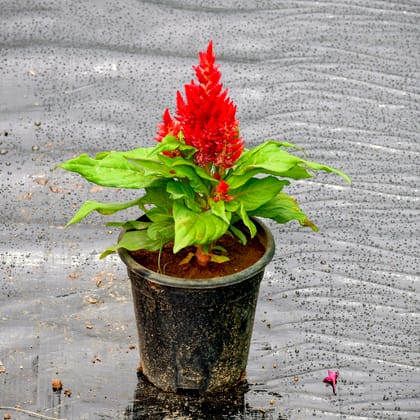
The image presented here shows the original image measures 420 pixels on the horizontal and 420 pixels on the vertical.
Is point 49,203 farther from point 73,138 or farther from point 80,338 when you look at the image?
point 80,338

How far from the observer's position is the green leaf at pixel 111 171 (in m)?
2.92

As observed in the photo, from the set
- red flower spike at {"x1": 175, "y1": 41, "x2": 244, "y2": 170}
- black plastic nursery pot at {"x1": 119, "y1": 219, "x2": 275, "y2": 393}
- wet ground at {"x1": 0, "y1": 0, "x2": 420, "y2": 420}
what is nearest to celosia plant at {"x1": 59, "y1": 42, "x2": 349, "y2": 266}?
red flower spike at {"x1": 175, "y1": 41, "x2": 244, "y2": 170}

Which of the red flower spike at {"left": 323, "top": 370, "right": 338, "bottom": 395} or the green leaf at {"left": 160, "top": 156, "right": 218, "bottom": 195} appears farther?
the red flower spike at {"left": 323, "top": 370, "right": 338, "bottom": 395}

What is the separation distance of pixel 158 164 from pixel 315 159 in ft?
6.56

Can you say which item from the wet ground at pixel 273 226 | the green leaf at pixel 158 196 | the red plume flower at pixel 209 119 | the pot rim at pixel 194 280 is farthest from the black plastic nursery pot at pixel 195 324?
the red plume flower at pixel 209 119

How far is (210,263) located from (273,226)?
1.17 metres

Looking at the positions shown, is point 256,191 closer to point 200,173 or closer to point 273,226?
point 200,173

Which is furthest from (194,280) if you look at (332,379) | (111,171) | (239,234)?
(332,379)

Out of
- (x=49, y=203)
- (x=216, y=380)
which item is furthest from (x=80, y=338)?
(x=49, y=203)

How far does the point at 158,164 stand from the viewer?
2.96m

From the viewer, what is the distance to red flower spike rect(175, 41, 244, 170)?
2801 millimetres

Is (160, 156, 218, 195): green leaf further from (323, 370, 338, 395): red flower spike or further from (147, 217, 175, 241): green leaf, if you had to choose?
(323, 370, 338, 395): red flower spike

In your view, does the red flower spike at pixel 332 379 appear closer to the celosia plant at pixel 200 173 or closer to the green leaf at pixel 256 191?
the celosia plant at pixel 200 173

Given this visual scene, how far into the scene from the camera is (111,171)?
2.96 meters
